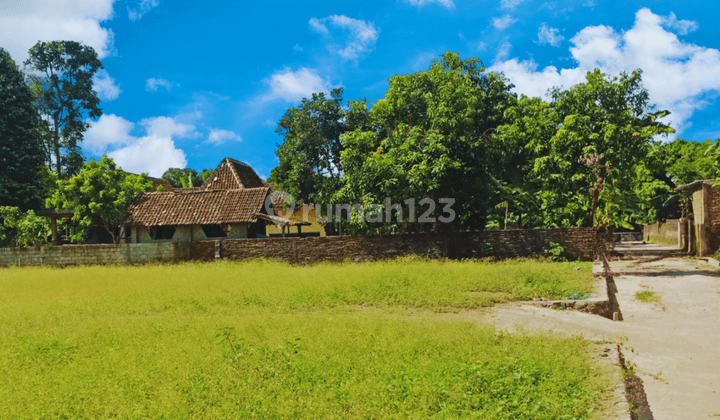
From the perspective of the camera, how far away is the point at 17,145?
30422mm

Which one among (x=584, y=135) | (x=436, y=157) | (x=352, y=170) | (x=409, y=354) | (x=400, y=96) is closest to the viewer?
(x=409, y=354)

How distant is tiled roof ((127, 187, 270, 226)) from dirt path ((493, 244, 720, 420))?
56.7ft

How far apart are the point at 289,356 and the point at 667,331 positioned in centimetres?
668

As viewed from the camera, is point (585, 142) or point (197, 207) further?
point (197, 207)

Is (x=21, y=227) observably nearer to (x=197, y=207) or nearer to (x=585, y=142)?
(x=197, y=207)

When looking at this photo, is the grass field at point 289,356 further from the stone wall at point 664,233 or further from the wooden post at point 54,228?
the stone wall at point 664,233

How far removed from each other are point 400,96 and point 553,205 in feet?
26.1

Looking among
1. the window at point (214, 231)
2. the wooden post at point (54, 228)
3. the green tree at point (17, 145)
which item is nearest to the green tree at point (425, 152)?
the window at point (214, 231)

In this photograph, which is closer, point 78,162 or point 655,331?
point 655,331

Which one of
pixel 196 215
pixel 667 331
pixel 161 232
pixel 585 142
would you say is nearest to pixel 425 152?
pixel 585 142

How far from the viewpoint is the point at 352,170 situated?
21.5 metres

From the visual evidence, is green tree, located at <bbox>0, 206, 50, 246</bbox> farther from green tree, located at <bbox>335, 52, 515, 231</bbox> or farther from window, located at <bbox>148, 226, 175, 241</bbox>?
green tree, located at <bbox>335, 52, 515, 231</bbox>

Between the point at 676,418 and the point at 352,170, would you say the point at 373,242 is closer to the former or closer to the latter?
the point at 352,170

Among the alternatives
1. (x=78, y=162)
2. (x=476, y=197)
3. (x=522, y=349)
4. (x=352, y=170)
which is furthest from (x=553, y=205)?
(x=78, y=162)
